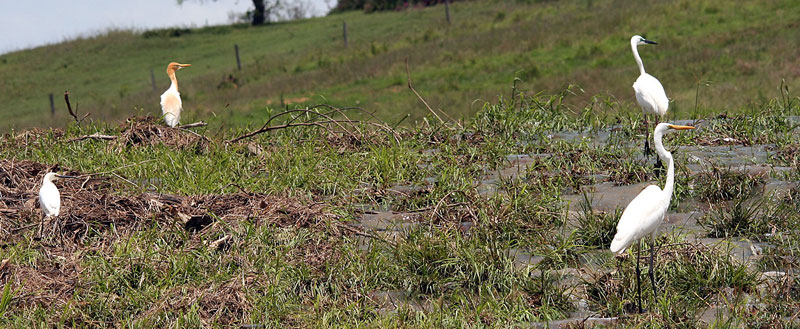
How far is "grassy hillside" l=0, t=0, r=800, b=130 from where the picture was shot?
1886 cm

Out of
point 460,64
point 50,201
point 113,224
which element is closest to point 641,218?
point 113,224

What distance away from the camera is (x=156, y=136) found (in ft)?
28.8

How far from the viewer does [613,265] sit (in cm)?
506

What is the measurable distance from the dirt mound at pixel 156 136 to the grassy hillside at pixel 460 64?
2.43 metres

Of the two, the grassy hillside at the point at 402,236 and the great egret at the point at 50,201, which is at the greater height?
the great egret at the point at 50,201

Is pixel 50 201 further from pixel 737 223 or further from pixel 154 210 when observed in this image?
pixel 737 223

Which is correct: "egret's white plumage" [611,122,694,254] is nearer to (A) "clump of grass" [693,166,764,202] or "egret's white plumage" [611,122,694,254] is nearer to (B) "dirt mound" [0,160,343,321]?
(B) "dirt mound" [0,160,343,321]

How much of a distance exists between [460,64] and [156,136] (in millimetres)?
15887

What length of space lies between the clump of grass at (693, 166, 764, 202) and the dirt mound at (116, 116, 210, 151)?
193 inches

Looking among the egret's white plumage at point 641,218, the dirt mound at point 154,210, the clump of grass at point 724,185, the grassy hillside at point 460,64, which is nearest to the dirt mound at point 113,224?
the dirt mound at point 154,210

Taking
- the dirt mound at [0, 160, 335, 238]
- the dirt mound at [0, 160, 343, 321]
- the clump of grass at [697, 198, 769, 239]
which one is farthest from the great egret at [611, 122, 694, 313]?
the dirt mound at [0, 160, 335, 238]

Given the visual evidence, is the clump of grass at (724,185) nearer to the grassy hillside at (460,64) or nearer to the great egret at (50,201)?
the great egret at (50,201)

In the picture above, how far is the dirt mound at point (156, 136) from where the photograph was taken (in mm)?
8523

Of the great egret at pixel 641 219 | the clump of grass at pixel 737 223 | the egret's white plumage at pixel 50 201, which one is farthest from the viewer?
the egret's white plumage at pixel 50 201
